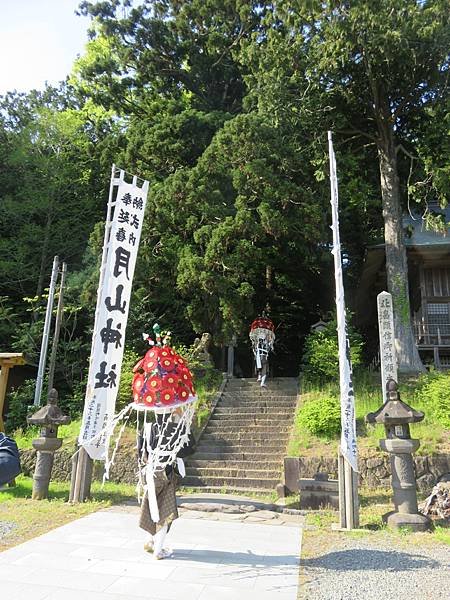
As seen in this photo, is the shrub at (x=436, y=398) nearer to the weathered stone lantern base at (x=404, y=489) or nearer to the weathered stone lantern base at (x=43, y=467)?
the weathered stone lantern base at (x=404, y=489)

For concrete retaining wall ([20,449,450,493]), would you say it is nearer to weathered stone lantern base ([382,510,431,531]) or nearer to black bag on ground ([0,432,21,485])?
weathered stone lantern base ([382,510,431,531])

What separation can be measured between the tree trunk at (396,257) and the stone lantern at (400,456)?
5829 mm

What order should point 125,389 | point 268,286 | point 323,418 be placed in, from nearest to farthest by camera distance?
point 323,418
point 125,389
point 268,286

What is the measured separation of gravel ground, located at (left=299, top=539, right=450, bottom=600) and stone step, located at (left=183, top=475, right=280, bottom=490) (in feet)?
11.6

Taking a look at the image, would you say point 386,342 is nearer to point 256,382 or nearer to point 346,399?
point 346,399

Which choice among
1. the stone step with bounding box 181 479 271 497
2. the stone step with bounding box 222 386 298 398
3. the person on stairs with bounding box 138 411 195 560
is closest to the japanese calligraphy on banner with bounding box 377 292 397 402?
the stone step with bounding box 222 386 298 398

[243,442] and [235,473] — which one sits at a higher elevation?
[243,442]

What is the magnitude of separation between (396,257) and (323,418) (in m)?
5.86

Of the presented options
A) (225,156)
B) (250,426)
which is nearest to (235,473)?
(250,426)

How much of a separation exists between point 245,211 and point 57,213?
9.64 meters

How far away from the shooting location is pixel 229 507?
25.7ft

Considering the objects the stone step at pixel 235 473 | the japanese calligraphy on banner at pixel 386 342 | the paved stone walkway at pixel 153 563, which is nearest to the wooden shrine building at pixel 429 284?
the japanese calligraphy on banner at pixel 386 342

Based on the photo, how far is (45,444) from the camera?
850 centimetres

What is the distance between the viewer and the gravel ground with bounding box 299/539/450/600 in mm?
4109
